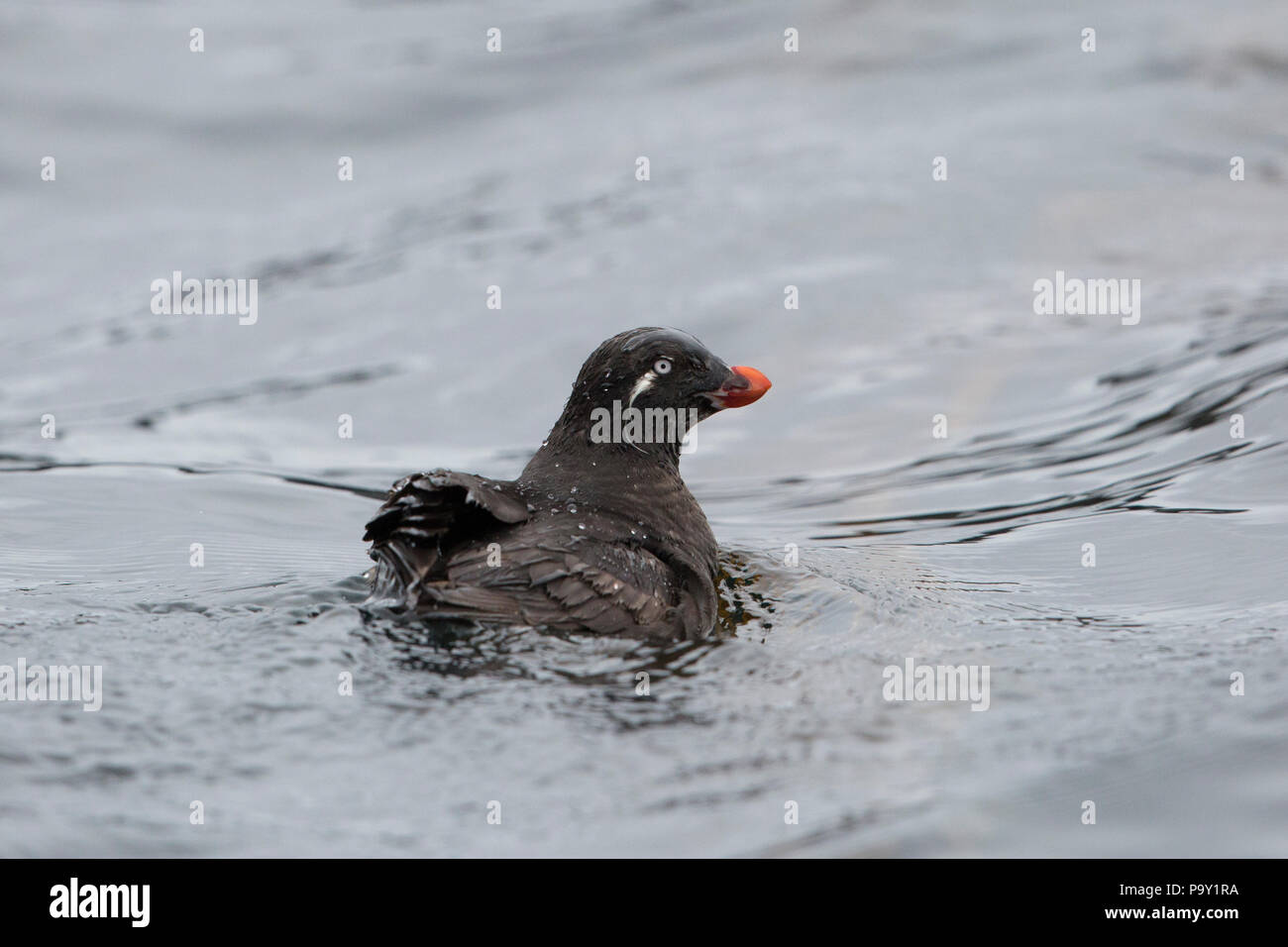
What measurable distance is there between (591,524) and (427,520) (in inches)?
30.4

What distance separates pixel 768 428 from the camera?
11492 millimetres

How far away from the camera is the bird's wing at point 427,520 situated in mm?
5855

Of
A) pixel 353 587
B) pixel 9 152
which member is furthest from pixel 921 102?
pixel 353 587

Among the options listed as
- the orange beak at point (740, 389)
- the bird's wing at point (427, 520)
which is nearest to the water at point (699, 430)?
the bird's wing at point (427, 520)

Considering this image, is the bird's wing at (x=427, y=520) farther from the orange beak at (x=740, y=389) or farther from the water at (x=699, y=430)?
the orange beak at (x=740, y=389)

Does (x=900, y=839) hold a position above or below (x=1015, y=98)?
below

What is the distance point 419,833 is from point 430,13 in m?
18.9

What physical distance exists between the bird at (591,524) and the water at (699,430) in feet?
0.62

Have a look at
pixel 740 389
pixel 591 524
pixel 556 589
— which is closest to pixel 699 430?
pixel 740 389

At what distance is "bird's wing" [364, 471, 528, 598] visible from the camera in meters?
5.86

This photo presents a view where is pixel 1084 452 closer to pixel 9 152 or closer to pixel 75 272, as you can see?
pixel 75 272

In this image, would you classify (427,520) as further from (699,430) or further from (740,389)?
(699,430)

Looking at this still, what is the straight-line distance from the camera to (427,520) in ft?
19.3

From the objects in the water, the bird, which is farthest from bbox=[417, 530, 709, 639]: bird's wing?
the water
